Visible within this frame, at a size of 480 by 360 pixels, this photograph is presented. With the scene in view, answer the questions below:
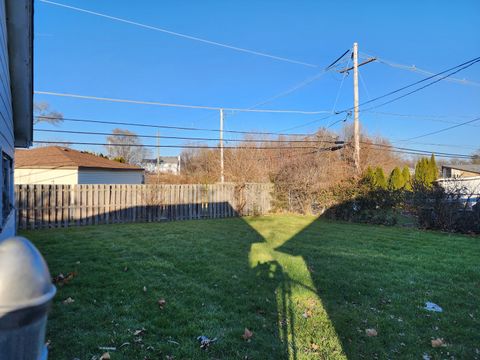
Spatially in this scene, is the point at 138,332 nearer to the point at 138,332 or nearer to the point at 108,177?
the point at 138,332

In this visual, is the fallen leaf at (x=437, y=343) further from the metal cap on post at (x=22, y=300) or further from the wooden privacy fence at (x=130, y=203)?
the wooden privacy fence at (x=130, y=203)

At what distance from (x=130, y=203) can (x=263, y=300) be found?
395 inches

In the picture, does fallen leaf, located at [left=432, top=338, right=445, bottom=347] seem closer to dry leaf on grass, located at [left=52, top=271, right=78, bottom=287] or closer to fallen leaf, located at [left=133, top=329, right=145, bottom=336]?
fallen leaf, located at [left=133, top=329, right=145, bottom=336]

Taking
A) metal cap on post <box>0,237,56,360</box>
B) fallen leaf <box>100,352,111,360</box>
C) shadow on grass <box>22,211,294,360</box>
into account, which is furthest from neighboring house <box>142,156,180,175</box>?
metal cap on post <box>0,237,56,360</box>

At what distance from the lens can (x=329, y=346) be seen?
316 centimetres

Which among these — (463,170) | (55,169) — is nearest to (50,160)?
(55,169)

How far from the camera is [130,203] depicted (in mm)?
13188

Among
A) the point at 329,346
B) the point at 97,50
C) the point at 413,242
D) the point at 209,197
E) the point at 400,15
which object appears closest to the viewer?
the point at 329,346

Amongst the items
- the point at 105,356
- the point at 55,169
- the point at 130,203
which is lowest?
the point at 105,356

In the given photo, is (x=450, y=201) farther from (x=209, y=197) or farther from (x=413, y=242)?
(x=209, y=197)

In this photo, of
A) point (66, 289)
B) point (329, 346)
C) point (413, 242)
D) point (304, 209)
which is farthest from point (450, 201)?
point (66, 289)

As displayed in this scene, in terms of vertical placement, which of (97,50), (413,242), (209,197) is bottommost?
(413,242)

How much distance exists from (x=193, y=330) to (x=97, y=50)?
55.1 ft

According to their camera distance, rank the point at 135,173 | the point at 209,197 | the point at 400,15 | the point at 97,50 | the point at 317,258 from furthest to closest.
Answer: the point at 135,173 < the point at 97,50 < the point at 209,197 < the point at 400,15 < the point at 317,258
